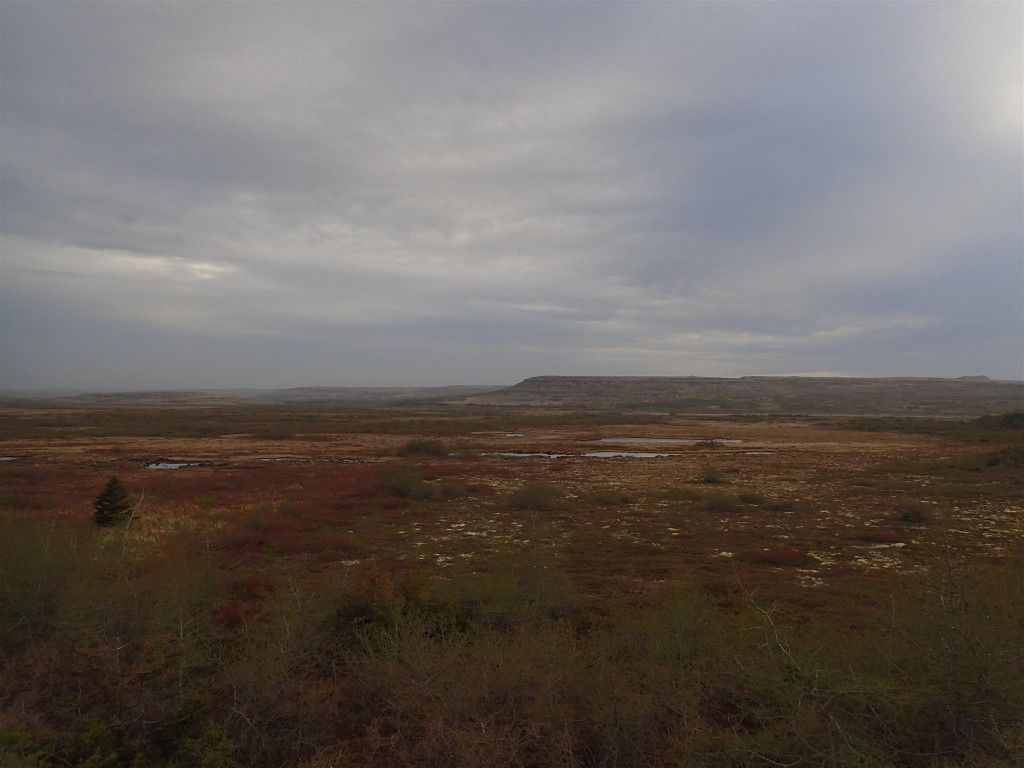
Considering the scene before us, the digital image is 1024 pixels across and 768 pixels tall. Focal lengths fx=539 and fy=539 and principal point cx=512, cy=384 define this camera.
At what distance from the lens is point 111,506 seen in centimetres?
1809

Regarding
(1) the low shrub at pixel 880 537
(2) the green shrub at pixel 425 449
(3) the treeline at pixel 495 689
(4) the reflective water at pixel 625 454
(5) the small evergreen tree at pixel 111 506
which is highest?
(3) the treeline at pixel 495 689

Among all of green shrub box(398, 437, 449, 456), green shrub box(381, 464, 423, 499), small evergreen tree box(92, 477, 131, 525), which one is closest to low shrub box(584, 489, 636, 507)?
green shrub box(381, 464, 423, 499)

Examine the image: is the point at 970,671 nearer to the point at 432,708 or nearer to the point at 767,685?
the point at 767,685

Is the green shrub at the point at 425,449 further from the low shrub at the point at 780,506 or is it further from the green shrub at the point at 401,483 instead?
the low shrub at the point at 780,506

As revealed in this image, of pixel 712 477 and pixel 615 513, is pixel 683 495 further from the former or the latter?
pixel 712 477

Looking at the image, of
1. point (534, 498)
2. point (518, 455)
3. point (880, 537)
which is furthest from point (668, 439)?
point (880, 537)

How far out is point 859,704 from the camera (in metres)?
5.02

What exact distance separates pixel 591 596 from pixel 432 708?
6.59 m

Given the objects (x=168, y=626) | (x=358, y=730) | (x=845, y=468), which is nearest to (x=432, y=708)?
(x=358, y=730)

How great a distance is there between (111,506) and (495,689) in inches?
715

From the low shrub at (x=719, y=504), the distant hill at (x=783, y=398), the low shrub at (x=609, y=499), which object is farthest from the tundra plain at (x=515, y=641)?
the distant hill at (x=783, y=398)

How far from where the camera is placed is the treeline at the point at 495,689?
4746 millimetres

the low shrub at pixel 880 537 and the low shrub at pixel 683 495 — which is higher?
the low shrub at pixel 880 537

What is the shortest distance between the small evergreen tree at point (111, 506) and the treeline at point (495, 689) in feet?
36.8
